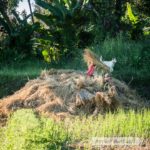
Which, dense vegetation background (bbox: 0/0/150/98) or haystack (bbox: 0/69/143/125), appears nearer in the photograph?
haystack (bbox: 0/69/143/125)

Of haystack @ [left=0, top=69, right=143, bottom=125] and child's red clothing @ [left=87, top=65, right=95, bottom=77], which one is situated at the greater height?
child's red clothing @ [left=87, top=65, right=95, bottom=77]

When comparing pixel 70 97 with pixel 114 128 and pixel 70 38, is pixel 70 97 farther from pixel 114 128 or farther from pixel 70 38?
pixel 70 38

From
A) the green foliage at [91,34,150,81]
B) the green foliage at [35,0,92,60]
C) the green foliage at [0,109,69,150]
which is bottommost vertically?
the green foliage at [91,34,150,81]

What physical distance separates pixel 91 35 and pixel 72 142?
8538 mm

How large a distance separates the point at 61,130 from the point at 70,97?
2.40 meters

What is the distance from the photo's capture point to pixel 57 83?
9.27m

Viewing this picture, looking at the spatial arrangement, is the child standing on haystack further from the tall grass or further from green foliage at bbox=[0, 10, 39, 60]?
green foliage at bbox=[0, 10, 39, 60]

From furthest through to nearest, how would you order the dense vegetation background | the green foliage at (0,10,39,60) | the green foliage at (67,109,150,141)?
1. the green foliage at (0,10,39,60)
2. the dense vegetation background
3. the green foliage at (67,109,150,141)

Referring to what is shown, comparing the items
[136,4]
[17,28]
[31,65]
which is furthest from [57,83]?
[136,4]

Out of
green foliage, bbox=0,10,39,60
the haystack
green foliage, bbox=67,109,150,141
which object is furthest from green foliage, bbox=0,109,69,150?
green foliage, bbox=0,10,39,60

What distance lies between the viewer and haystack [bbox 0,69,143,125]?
8.56 meters

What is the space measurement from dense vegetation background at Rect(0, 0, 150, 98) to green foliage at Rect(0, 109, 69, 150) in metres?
5.75

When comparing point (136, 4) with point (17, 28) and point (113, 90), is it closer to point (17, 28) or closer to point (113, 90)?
point (17, 28)

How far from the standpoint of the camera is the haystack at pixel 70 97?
856cm
